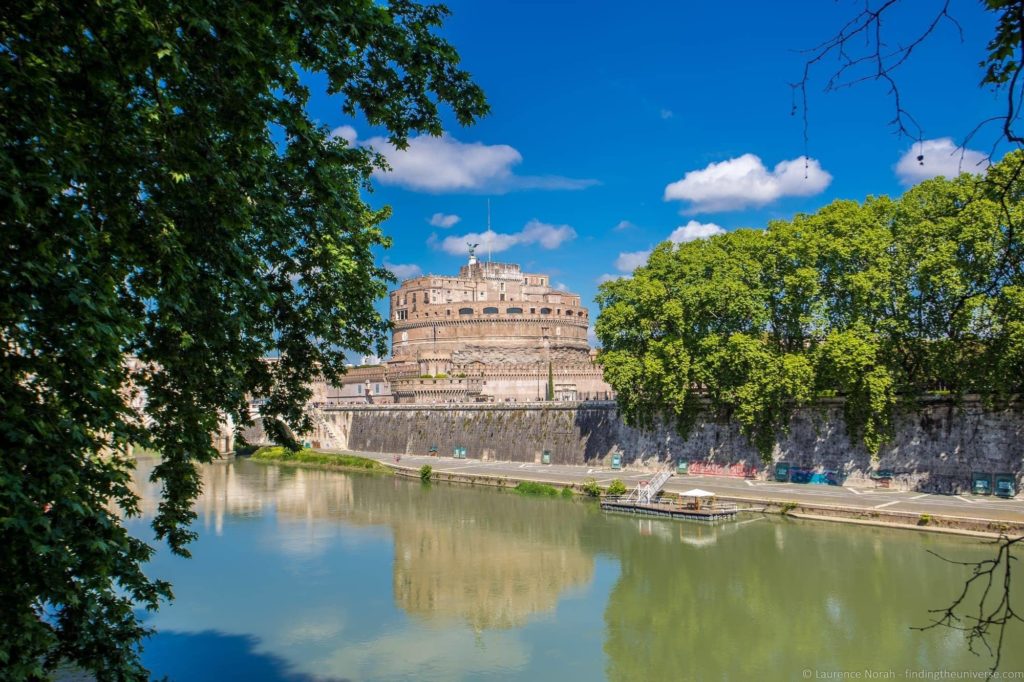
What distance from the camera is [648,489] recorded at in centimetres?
2916

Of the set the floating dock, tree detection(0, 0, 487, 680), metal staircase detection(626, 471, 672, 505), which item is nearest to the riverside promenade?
metal staircase detection(626, 471, 672, 505)

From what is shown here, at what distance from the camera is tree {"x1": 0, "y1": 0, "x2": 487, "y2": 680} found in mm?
5117

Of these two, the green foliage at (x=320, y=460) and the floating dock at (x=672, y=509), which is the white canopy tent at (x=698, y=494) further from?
the green foliage at (x=320, y=460)

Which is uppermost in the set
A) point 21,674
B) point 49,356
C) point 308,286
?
point 308,286

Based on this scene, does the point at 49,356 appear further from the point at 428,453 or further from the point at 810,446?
the point at 428,453

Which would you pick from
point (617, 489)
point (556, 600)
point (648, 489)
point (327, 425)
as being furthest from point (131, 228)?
point (327, 425)

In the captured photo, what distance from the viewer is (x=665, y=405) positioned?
3366 centimetres

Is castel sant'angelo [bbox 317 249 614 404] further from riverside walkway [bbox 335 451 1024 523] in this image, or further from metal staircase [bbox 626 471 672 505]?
metal staircase [bbox 626 471 672 505]

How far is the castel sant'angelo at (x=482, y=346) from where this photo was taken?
57438 mm

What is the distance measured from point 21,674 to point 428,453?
44576 mm

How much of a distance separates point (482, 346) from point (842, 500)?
4537 centimetres

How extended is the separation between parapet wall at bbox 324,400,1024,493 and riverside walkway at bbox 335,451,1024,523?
2.76ft

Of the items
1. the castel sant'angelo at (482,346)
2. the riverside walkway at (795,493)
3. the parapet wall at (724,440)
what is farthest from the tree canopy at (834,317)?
the castel sant'angelo at (482,346)

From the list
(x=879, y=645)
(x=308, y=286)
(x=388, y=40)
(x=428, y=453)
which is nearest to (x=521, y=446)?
(x=428, y=453)
